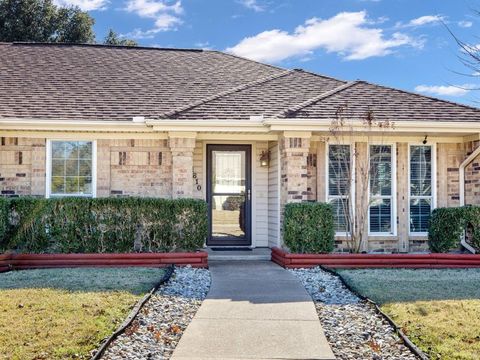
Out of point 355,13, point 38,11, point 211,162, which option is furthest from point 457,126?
point 38,11

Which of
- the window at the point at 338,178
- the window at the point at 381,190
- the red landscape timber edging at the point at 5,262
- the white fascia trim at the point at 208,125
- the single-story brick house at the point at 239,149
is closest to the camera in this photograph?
the red landscape timber edging at the point at 5,262

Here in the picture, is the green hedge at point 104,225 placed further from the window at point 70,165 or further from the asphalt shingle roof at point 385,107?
the asphalt shingle roof at point 385,107

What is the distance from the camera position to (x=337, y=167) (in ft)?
37.7

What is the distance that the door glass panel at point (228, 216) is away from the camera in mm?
12297

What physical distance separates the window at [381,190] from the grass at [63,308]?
5068 millimetres

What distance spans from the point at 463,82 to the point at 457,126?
341cm

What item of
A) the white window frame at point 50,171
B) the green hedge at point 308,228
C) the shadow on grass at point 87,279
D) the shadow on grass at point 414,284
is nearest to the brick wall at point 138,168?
the white window frame at point 50,171

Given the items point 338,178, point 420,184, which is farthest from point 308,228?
point 420,184

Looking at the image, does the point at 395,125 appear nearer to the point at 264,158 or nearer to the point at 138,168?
the point at 264,158

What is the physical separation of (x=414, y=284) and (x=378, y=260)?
1.93m

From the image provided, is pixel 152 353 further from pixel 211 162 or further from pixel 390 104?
pixel 390 104

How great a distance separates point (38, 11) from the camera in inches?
1080

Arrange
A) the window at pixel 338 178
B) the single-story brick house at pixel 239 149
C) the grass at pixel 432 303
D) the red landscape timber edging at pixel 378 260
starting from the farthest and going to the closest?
the window at pixel 338 178
the single-story brick house at pixel 239 149
the red landscape timber edging at pixel 378 260
the grass at pixel 432 303

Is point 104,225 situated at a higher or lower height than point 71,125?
lower
